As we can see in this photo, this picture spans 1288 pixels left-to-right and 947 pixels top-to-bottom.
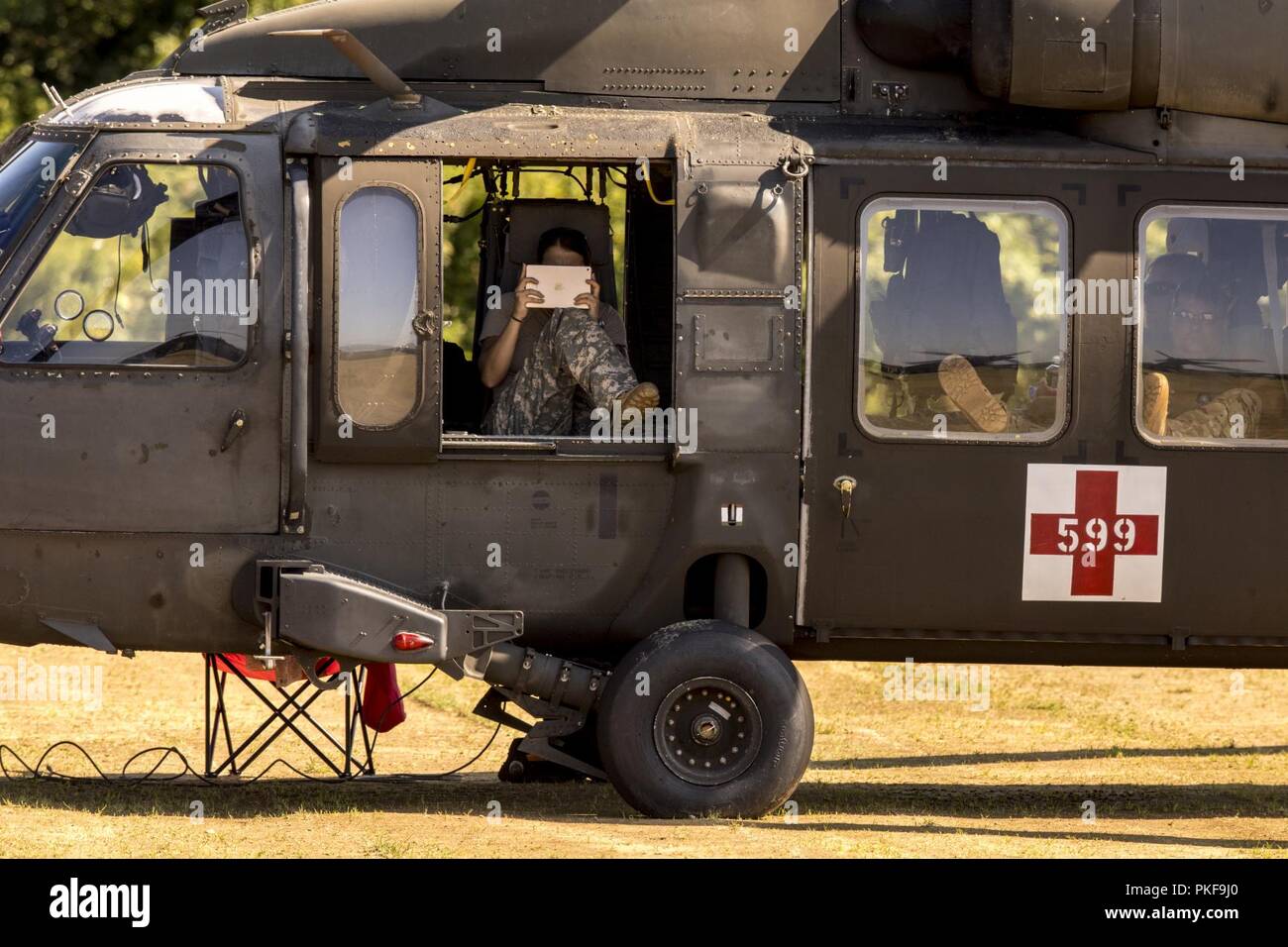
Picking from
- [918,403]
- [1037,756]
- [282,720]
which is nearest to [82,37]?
[282,720]

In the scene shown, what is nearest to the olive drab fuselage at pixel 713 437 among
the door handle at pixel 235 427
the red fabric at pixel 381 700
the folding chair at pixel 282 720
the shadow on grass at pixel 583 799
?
the door handle at pixel 235 427

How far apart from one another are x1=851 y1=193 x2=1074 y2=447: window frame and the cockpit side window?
2792 mm

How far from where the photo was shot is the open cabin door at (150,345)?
28.0 ft

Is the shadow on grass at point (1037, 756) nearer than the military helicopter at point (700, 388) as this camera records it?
No

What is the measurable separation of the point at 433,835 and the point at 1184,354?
413 centimetres

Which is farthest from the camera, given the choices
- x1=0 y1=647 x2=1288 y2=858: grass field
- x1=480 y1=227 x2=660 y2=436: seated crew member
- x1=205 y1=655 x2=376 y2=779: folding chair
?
x1=205 y1=655 x2=376 y2=779: folding chair

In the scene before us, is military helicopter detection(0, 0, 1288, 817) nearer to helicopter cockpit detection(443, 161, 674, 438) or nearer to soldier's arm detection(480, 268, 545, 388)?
soldier's arm detection(480, 268, 545, 388)

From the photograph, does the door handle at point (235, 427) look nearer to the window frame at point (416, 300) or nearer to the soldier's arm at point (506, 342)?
the window frame at point (416, 300)

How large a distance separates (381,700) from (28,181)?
133 inches

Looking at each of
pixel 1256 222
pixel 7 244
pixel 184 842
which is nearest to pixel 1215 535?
pixel 1256 222

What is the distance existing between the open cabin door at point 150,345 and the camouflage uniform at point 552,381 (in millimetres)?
1234

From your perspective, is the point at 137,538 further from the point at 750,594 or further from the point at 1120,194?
the point at 1120,194

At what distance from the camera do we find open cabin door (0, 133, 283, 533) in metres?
8.52

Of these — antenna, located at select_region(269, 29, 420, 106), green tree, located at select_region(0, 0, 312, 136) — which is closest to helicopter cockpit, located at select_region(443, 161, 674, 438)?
antenna, located at select_region(269, 29, 420, 106)
